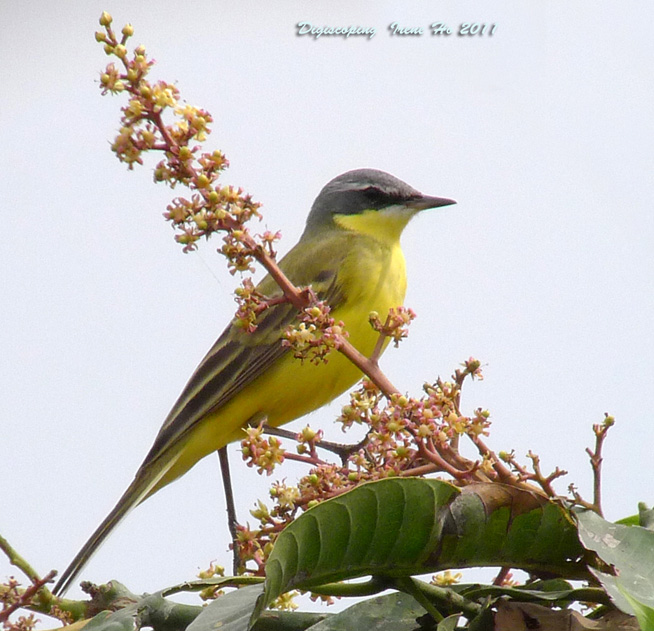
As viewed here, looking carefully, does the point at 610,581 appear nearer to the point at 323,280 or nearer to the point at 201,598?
the point at 201,598

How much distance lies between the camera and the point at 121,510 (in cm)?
406

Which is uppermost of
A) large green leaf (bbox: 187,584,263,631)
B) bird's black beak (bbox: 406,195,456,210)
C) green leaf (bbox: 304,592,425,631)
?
bird's black beak (bbox: 406,195,456,210)

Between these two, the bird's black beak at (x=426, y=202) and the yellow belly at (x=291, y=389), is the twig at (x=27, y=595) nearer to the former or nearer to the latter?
the yellow belly at (x=291, y=389)

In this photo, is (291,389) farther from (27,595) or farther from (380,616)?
(380,616)

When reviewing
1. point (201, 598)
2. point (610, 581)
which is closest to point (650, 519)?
point (610, 581)

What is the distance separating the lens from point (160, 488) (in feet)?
15.0

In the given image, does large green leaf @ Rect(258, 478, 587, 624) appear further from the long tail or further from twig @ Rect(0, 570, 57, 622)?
the long tail

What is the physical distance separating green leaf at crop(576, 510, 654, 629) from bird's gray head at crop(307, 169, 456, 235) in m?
3.77

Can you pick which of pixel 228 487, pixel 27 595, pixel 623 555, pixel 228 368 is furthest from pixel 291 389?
pixel 623 555

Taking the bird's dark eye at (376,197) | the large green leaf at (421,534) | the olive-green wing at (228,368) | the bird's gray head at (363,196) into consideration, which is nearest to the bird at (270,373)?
the olive-green wing at (228,368)

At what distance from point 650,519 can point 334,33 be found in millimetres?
3308

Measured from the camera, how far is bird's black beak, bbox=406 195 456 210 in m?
5.03

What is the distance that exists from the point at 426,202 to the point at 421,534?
3891 mm

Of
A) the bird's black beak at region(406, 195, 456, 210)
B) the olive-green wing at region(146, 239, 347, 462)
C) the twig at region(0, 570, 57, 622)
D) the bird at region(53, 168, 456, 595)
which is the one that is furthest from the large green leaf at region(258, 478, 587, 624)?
the bird's black beak at region(406, 195, 456, 210)
